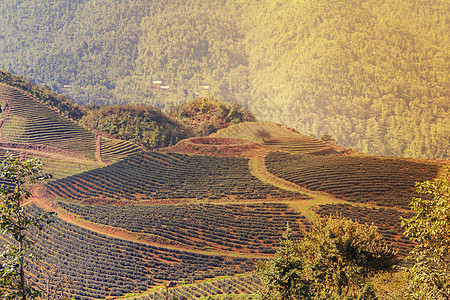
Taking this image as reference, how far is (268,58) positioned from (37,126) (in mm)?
82103

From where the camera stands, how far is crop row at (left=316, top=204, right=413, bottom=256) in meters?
40.3

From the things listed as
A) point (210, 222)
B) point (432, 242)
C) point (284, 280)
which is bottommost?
point (210, 222)

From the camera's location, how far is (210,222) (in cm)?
4481

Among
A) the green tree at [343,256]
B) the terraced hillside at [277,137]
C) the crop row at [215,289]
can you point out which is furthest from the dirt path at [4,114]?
the green tree at [343,256]

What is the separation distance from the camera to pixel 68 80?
5374 inches

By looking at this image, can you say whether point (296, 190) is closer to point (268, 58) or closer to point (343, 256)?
point (343, 256)

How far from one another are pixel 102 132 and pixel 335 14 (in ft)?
271

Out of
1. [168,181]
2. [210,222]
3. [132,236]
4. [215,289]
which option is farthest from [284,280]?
[168,181]

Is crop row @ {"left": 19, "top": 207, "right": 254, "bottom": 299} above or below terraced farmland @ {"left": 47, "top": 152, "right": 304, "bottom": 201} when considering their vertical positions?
below

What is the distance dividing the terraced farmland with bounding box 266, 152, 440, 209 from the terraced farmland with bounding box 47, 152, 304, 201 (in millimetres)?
4851

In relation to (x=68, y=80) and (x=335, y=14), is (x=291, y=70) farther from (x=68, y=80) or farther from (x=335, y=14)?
(x=68, y=80)

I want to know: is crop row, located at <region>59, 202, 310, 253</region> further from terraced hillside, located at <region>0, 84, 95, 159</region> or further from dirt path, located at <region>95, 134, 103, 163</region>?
terraced hillside, located at <region>0, 84, 95, 159</region>

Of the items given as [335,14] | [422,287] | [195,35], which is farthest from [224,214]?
[195,35]

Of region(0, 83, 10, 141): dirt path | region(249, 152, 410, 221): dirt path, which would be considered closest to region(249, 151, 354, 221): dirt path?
region(249, 152, 410, 221): dirt path
